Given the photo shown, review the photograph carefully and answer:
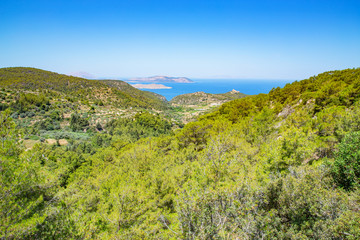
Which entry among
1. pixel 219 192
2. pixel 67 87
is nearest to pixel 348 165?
pixel 219 192

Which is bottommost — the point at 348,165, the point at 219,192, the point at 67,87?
the point at 219,192

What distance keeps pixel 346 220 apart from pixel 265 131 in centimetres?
1852

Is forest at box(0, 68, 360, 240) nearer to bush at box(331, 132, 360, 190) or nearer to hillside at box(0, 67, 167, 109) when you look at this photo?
bush at box(331, 132, 360, 190)

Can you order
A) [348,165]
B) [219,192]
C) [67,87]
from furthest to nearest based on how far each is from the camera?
[67,87] < [348,165] < [219,192]

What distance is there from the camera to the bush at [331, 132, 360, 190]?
9.33m

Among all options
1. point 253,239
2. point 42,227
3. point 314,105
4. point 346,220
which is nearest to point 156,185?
point 42,227

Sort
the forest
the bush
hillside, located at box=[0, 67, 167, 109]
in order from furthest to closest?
1. hillside, located at box=[0, 67, 167, 109]
2. the bush
3. the forest

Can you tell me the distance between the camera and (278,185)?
370 inches

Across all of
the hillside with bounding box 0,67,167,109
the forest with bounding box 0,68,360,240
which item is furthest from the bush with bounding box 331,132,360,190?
the hillside with bounding box 0,67,167,109

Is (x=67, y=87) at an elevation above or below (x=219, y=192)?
above

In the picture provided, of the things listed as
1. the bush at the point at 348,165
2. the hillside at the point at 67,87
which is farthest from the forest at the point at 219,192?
the hillside at the point at 67,87

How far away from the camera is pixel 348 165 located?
9641 millimetres

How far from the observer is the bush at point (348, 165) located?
933cm

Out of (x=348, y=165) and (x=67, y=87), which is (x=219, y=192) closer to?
(x=348, y=165)
